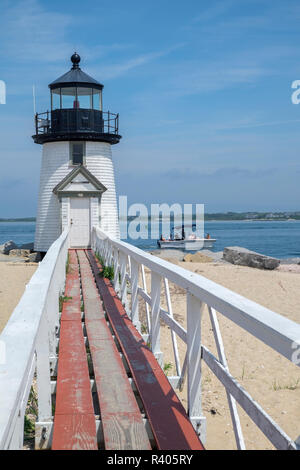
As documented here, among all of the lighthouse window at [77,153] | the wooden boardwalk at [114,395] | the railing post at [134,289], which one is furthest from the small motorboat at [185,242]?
the wooden boardwalk at [114,395]

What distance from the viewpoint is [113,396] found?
13.7ft

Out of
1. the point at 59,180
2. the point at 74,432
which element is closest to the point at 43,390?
the point at 74,432

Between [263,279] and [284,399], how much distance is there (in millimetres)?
12858

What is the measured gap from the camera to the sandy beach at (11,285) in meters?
13.1

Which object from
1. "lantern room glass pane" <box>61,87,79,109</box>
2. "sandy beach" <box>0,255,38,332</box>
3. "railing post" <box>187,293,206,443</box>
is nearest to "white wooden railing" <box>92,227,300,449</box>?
"railing post" <box>187,293,206,443</box>

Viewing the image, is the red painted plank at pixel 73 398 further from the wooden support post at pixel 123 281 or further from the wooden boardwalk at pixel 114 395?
the wooden support post at pixel 123 281

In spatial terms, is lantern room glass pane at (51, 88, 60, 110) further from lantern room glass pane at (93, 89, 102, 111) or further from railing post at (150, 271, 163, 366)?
railing post at (150, 271, 163, 366)

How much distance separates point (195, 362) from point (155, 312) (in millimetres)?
Answer: 1492

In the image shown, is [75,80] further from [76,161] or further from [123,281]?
[123,281]

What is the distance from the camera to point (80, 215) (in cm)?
2258

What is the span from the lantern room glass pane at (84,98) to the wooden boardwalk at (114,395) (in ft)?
59.0
